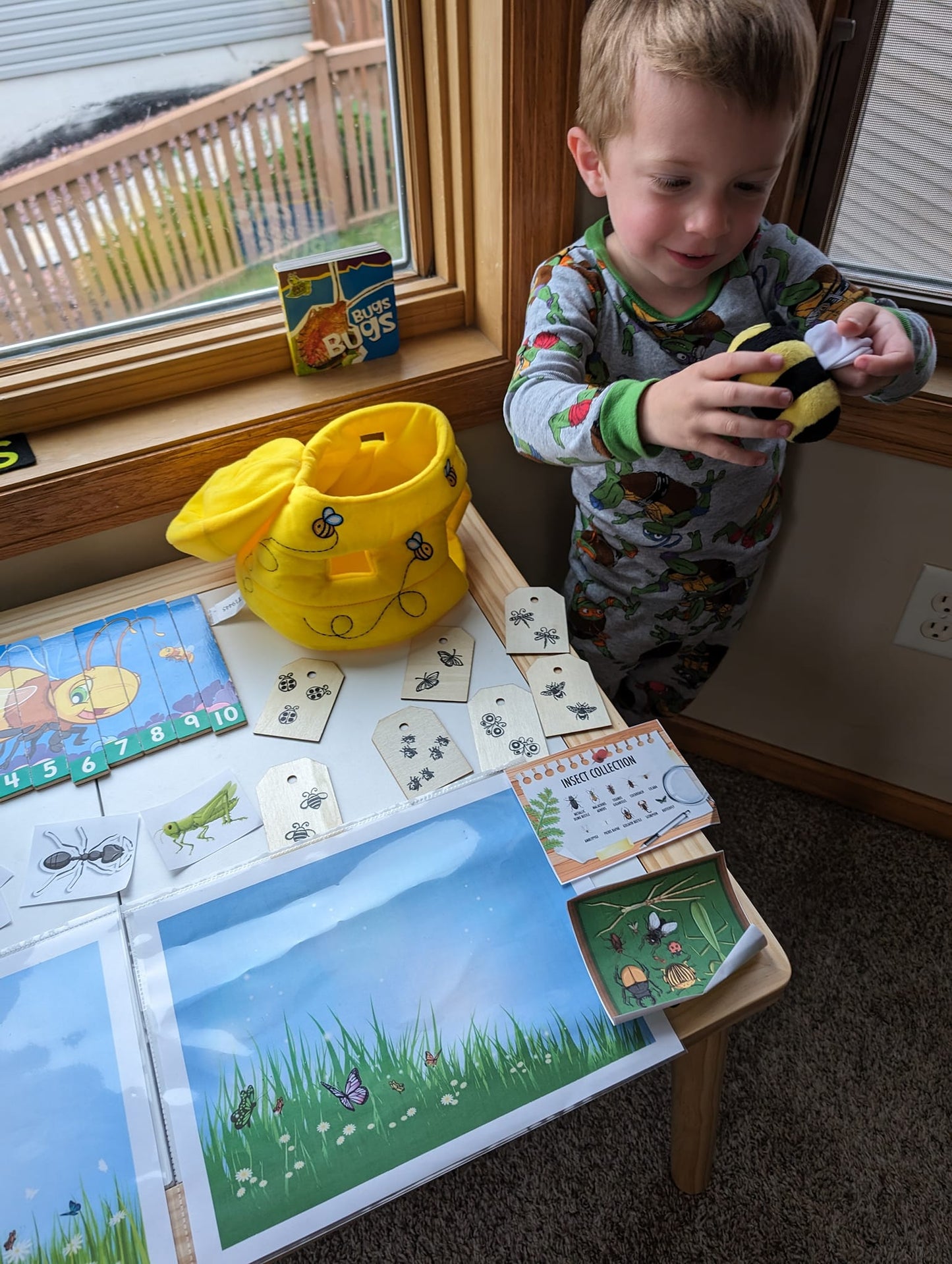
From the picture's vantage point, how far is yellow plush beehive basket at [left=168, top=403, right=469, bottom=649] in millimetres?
823

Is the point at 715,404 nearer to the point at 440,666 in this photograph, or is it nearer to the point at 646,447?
the point at 646,447

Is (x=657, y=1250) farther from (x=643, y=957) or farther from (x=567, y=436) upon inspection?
(x=567, y=436)

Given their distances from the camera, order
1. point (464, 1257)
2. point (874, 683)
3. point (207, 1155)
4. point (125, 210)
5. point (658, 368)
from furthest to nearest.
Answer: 1. point (874, 683)
2. point (464, 1257)
3. point (125, 210)
4. point (658, 368)
5. point (207, 1155)

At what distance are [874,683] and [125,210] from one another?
3.84 ft

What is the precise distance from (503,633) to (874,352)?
0.41 metres

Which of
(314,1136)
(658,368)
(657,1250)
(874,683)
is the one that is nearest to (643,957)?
(314,1136)

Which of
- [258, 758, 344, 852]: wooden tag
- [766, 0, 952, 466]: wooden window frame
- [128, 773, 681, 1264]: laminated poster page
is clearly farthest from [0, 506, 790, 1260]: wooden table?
[766, 0, 952, 466]: wooden window frame

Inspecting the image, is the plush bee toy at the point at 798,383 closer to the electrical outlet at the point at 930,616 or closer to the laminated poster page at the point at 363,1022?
the laminated poster page at the point at 363,1022

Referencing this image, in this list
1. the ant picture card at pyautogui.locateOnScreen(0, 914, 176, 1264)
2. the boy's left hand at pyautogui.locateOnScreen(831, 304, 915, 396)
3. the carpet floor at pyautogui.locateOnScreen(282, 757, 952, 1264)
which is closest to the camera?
the ant picture card at pyautogui.locateOnScreen(0, 914, 176, 1264)

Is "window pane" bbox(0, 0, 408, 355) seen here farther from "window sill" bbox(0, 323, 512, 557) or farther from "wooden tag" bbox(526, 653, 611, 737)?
"wooden tag" bbox(526, 653, 611, 737)

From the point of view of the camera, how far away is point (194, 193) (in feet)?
3.24

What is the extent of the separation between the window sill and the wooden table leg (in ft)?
2.45

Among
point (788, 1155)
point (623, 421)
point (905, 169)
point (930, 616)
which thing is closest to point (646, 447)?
point (623, 421)

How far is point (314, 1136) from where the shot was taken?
0.60 m
